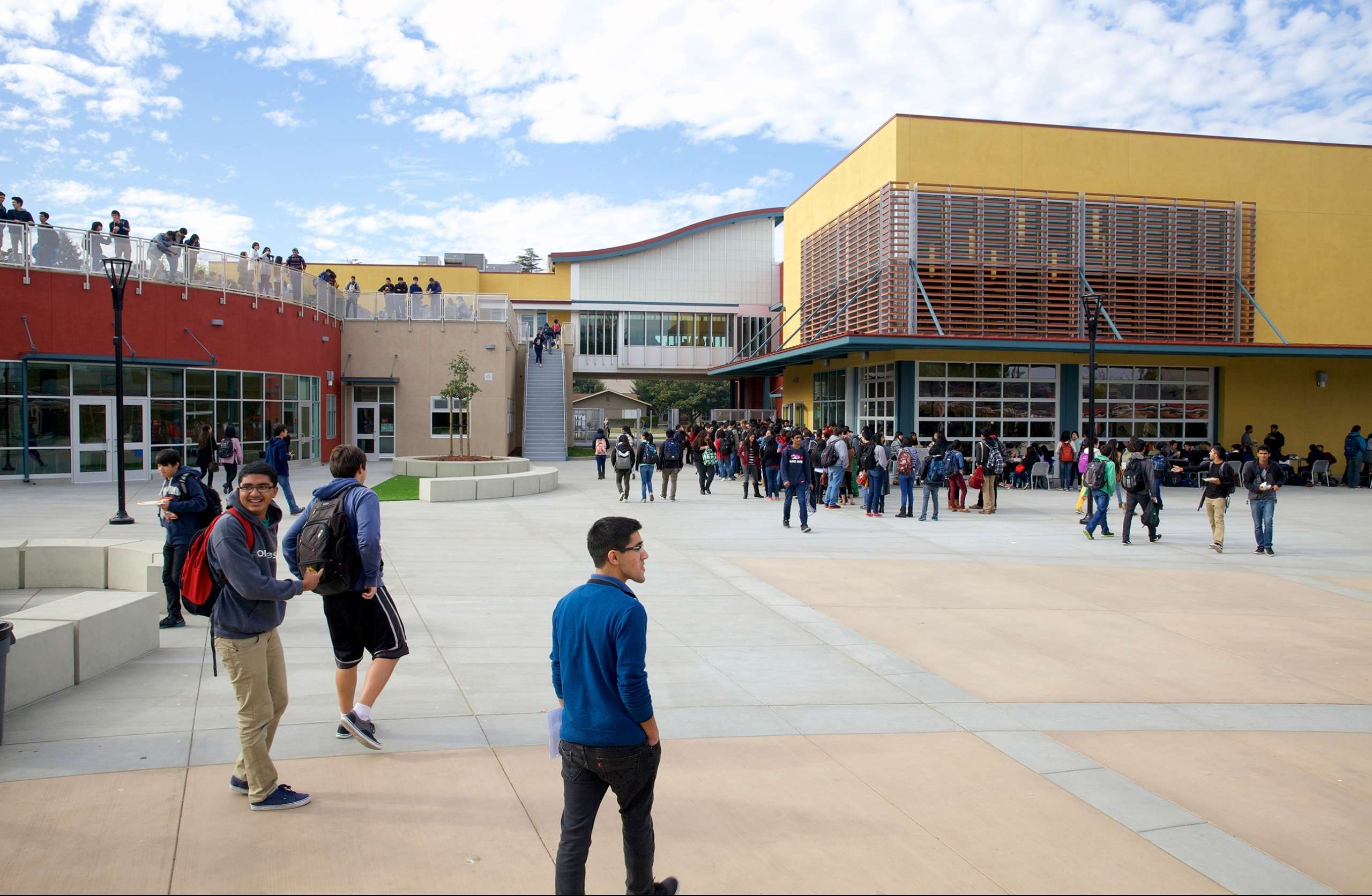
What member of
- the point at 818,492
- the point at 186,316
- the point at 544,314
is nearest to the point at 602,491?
the point at 818,492

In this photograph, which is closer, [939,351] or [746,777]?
[746,777]

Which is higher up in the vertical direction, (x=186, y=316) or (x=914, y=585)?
(x=186, y=316)

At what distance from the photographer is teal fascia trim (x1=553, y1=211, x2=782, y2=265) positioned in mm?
50344

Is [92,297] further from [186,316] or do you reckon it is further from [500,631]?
[500,631]

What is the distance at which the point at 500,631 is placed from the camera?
8.78 metres

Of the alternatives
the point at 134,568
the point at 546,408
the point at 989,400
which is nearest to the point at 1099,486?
the point at 989,400

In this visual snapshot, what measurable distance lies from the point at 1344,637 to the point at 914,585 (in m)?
4.18

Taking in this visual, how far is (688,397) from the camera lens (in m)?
86.6

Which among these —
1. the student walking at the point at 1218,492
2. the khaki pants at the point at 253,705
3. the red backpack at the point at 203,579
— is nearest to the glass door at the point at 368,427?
the student walking at the point at 1218,492

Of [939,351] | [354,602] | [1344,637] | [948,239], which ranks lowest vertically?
[1344,637]

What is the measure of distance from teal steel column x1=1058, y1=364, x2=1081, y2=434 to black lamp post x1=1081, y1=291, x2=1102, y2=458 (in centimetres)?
52

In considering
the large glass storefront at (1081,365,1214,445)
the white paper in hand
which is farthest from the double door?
the large glass storefront at (1081,365,1214,445)

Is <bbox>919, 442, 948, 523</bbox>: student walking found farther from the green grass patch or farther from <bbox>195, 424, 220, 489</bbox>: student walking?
<bbox>195, 424, 220, 489</bbox>: student walking

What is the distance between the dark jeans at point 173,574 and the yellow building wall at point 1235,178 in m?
23.4
